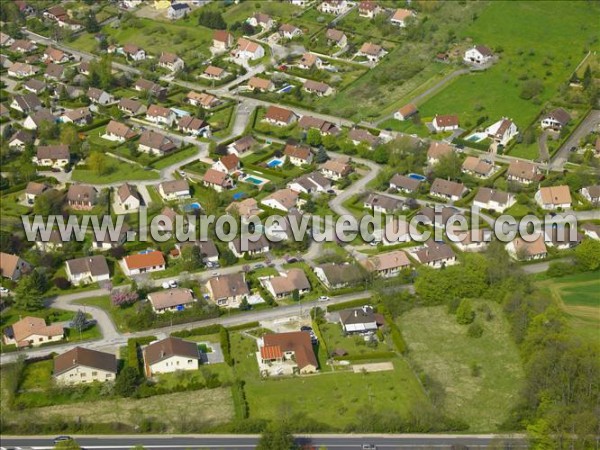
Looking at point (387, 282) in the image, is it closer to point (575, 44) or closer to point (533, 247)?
point (533, 247)

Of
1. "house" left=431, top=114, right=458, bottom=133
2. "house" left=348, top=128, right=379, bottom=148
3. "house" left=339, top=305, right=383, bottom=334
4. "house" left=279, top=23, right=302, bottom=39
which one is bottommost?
"house" left=339, top=305, right=383, bottom=334

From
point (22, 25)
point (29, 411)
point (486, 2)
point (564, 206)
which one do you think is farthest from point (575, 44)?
point (29, 411)

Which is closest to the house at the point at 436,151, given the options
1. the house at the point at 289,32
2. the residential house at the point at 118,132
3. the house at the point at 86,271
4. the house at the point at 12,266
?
the residential house at the point at 118,132

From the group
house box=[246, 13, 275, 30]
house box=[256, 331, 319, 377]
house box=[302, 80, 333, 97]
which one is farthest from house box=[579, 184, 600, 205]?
house box=[246, 13, 275, 30]

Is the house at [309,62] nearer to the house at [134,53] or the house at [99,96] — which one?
the house at [134,53]

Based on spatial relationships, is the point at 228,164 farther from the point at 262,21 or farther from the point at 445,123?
the point at 262,21

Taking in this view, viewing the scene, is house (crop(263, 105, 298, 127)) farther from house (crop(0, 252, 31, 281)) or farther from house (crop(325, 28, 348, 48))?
house (crop(0, 252, 31, 281))
